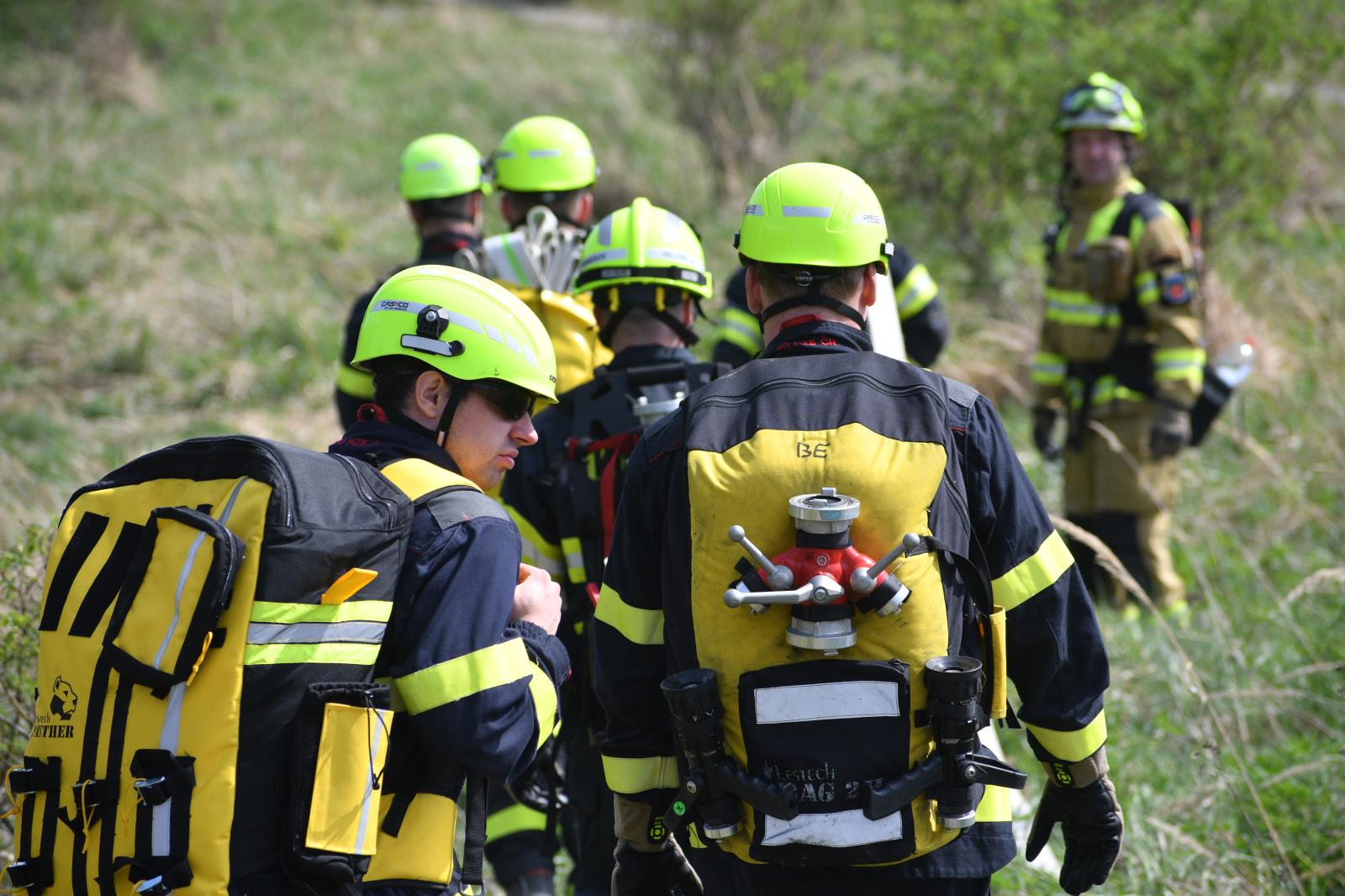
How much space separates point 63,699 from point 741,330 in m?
3.83

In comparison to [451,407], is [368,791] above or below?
below

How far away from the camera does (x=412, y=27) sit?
65.3 feet

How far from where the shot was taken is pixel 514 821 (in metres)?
4.26

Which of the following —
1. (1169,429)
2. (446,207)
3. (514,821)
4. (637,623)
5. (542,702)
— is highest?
(446,207)

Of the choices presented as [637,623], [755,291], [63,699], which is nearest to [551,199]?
[755,291]

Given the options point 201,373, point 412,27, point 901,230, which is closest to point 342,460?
point 201,373

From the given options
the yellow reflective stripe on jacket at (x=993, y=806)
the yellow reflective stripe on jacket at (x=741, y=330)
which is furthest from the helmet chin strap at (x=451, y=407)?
the yellow reflective stripe on jacket at (x=741, y=330)

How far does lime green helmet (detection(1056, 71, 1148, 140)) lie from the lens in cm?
614

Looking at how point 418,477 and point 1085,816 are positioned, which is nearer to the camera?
point 418,477

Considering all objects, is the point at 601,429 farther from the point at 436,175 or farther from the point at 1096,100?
the point at 1096,100

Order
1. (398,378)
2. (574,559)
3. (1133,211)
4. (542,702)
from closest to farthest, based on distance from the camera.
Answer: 1. (542,702)
2. (398,378)
3. (574,559)
4. (1133,211)

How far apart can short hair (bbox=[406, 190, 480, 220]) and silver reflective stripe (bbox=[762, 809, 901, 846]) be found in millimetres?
3623

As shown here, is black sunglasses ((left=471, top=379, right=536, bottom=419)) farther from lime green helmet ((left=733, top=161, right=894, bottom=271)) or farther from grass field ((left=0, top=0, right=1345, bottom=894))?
grass field ((left=0, top=0, right=1345, bottom=894))

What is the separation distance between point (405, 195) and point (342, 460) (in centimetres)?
328
